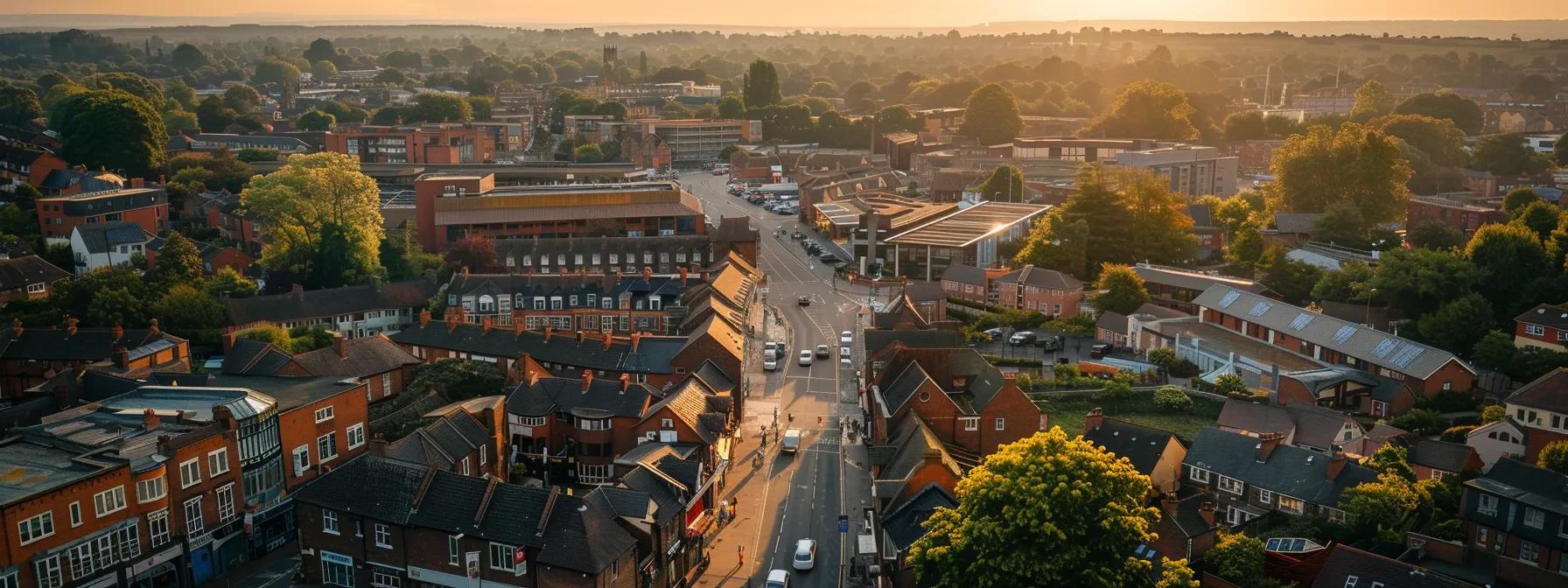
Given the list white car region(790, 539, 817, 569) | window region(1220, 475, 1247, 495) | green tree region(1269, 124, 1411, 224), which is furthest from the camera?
green tree region(1269, 124, 1411, 224)

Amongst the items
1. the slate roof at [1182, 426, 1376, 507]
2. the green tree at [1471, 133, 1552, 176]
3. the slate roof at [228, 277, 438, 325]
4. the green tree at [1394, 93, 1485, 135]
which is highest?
the green tree at [1394, 93, 1485, 135]

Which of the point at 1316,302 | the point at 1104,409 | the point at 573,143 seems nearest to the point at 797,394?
the point at 1104,409

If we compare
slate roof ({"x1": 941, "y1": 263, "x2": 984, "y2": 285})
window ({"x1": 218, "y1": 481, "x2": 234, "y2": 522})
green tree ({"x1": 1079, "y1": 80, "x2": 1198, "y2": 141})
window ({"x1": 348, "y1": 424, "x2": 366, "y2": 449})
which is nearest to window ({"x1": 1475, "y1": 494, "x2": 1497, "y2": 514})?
window ({"x1": 348, "y1": 424, "x2": 366, "y2": 449})

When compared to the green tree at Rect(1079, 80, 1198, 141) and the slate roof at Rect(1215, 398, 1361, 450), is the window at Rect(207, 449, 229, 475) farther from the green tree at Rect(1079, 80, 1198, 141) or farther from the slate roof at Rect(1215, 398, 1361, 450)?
the green tree at Rect(1079, 80, 1198, 141)

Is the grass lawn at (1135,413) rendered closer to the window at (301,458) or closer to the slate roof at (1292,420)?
the slate roof at (1292,420)

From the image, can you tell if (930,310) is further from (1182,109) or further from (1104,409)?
(1182,109)

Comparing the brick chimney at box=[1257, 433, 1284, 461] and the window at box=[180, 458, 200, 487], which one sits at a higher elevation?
the window at box=[180, 458, 200, 487]

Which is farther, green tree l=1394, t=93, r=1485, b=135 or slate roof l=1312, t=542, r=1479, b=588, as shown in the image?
green tree l=1394, t=93, r=1485, b=135

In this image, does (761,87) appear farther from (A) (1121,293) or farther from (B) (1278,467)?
(B) (1278,467)
